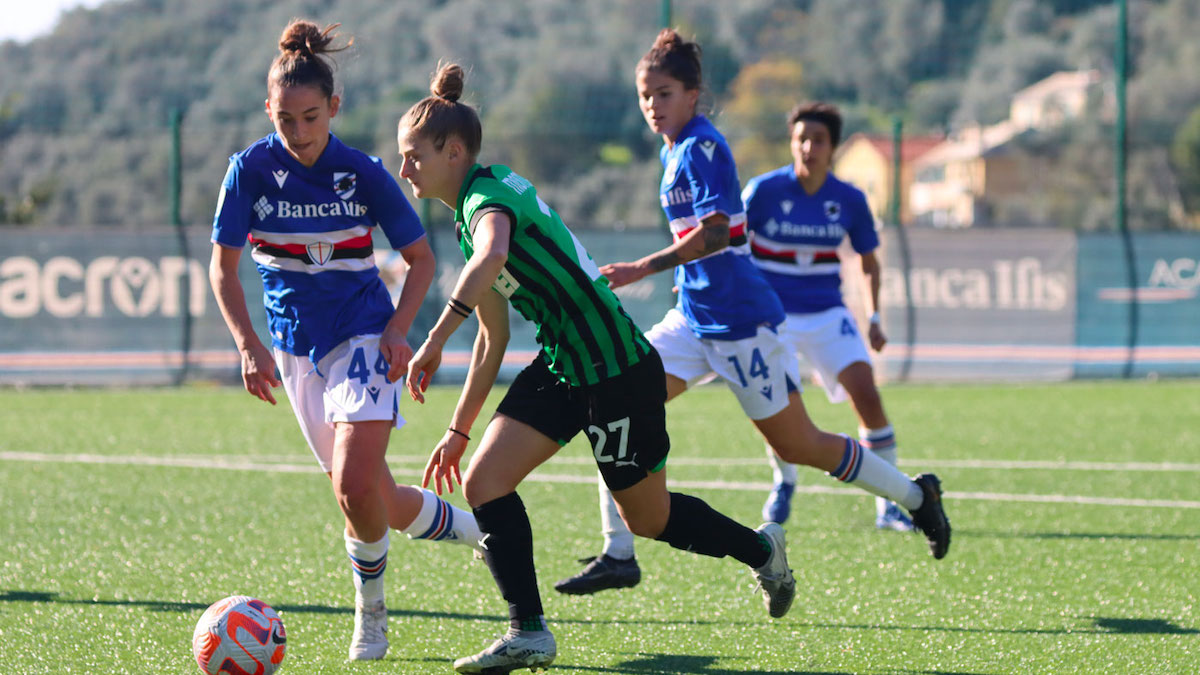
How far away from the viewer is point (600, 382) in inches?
149

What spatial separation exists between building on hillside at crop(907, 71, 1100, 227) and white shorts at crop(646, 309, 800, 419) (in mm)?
21771

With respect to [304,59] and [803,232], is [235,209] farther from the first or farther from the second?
[803,232]

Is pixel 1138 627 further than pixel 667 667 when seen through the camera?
Yes

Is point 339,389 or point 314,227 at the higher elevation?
point 314,227

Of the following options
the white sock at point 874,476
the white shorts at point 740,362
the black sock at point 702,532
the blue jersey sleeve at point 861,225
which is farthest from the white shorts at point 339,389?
the blue jersey sleeve at point 861,225

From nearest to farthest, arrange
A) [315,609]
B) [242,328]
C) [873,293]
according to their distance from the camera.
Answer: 1. [242,328]
2. [315,609]
3. [873,293]

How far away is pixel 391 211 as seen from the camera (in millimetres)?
4254

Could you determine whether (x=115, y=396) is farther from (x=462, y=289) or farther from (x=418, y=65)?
(x=418, y=65)

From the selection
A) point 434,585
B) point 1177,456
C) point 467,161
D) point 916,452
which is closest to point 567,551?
point 434,585

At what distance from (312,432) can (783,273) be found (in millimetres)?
2924

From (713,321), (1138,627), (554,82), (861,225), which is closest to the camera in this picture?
(1138,627)

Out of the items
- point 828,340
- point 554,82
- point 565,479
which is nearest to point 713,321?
point 828,340

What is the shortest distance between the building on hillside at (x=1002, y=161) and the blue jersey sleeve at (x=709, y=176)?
72.6 feet

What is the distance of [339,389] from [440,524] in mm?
681
